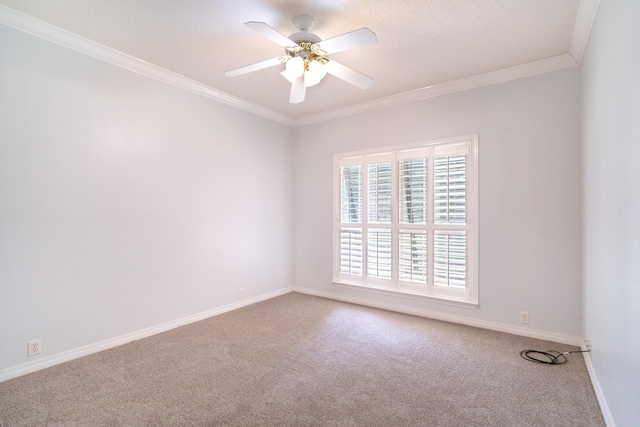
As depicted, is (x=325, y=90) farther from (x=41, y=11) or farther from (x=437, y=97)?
(x=41, y=11)

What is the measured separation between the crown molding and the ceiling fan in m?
1.44

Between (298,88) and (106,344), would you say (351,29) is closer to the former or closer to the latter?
(298,88)

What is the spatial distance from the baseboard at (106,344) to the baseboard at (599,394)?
11.5 feet

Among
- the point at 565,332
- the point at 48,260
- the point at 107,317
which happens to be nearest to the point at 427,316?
the point at 565,332

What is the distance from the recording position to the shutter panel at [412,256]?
3.76m

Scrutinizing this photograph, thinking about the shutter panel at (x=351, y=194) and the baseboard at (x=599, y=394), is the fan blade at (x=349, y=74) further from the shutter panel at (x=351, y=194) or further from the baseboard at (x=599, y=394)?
the baseboard at (x=599, y=394)

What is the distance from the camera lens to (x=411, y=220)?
12.6 feet

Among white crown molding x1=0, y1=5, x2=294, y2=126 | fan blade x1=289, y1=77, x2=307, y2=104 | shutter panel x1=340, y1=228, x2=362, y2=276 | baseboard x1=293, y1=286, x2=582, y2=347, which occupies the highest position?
white crown molding x1=0, y1=5, x2=294, y2=126

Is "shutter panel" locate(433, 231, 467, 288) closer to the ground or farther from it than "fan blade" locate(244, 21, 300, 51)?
closer to the ground

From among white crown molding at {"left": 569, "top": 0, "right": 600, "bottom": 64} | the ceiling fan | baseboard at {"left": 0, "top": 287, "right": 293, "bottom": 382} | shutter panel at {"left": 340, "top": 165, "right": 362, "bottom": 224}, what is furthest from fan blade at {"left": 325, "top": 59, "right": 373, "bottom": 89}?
baseboard at {"left": 0, "top": 287, "right": 293, "bottom": 382}

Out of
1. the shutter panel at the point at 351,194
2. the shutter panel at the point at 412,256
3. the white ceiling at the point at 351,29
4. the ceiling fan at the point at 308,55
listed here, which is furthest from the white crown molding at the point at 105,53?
the shutter panel at the point at 412,256

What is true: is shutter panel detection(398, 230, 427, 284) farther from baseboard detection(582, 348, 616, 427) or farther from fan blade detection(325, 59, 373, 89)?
fan blade detection(325, 59, 373, 89)

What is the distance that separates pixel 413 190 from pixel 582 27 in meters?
2.05

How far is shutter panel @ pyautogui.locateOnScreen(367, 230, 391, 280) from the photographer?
4.06 meters
